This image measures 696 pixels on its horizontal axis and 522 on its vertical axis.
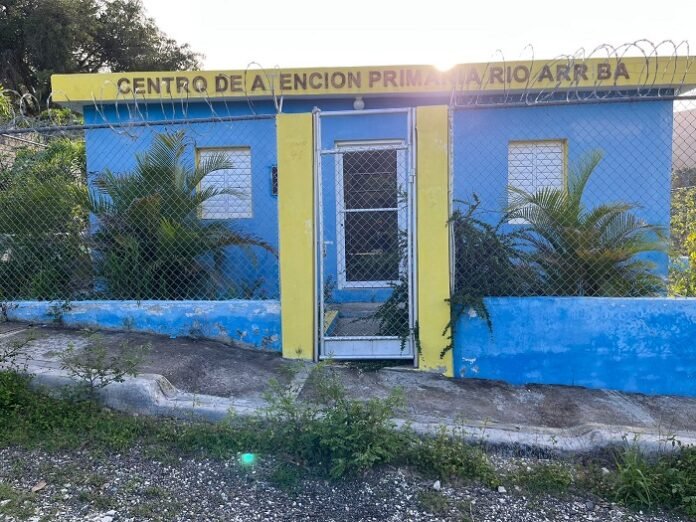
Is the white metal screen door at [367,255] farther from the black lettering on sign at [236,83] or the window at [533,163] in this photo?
the window at [533,163]

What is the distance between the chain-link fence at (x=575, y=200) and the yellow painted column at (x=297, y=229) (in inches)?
49.1

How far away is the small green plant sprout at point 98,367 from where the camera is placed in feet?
12.3

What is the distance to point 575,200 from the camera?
469 cm

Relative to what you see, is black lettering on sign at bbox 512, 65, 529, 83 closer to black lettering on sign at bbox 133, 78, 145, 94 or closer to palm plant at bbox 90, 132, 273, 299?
palm plant at bbox 90, 132, 273, 299

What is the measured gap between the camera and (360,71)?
22.1 ft

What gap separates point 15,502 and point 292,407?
1514mm

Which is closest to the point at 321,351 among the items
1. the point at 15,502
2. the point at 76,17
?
the point at 15,502

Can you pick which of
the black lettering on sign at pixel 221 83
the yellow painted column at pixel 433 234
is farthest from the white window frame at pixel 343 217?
the black lettering on sign at pixel 221 83

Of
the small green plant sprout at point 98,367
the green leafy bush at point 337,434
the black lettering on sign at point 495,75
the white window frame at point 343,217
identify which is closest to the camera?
the green leafy bush at point 337,434

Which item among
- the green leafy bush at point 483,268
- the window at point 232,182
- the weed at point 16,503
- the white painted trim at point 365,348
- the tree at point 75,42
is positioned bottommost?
the weed at point 16,503

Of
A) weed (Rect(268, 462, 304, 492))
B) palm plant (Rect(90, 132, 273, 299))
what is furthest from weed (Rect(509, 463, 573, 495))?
palm plant (Rect(90, 132, 273, 299))

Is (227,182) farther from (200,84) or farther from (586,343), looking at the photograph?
(586,343)

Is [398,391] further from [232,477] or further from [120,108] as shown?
[120,108]

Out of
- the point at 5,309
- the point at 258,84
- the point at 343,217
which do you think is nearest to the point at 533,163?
the point at 343,217
